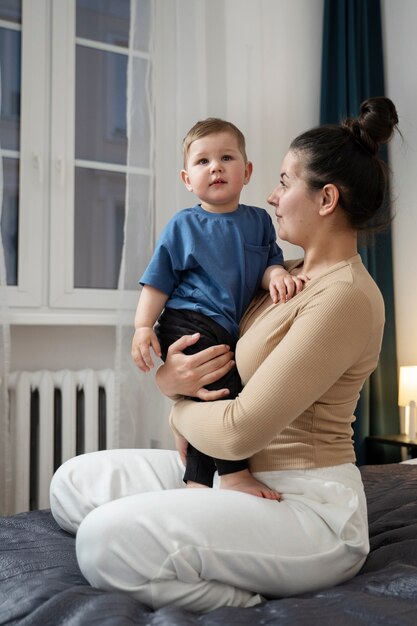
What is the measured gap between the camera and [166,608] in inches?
39.1

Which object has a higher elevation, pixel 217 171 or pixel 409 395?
pixel 217 171

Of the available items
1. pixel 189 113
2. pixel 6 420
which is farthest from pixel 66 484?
pixel 189 113

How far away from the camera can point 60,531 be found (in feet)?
4.87

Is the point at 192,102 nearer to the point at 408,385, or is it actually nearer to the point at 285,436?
the point at 408,385

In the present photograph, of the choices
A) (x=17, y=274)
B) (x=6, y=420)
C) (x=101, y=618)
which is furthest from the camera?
(x=17, y=274)

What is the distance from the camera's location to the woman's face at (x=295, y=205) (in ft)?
4.43

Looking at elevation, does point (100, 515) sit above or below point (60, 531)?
above

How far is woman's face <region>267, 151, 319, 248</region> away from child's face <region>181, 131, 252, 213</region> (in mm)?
222

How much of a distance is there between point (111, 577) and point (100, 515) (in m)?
0.09

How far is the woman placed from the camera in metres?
1.05

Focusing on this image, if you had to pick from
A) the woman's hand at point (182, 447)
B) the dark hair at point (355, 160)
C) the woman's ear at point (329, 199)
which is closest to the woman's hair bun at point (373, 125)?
the dark hair at point (355, 160)

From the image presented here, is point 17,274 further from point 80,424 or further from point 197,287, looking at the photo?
point 197,287

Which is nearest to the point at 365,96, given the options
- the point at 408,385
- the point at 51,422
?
the point at 408,385

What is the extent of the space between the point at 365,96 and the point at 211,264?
2.38m
